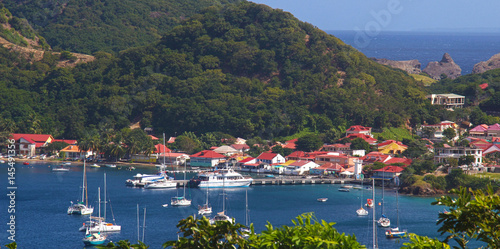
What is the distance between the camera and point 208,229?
554 inches

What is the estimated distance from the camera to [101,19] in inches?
5989

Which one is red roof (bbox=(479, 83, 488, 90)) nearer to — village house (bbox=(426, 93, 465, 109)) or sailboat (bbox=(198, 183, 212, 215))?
village house (bbox=(426, 93, 465, 109))

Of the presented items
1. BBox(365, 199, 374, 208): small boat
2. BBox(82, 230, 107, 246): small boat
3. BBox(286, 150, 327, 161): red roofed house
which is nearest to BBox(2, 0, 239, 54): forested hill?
BBox(286, 150, 327, 161): red roofed house

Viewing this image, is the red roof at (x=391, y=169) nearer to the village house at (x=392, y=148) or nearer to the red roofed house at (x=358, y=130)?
the village house at (x=392, y=148)

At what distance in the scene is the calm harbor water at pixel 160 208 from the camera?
40.8m

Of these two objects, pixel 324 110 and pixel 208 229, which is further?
pixel 324 110

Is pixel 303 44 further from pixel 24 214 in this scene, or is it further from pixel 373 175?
pixel 24 214

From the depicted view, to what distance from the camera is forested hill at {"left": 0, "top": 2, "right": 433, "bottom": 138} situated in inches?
3546

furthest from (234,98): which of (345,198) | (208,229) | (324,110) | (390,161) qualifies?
(208,229)

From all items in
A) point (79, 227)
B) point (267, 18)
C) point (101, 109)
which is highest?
point (267, 18)

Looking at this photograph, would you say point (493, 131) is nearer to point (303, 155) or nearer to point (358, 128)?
point (358, 128)

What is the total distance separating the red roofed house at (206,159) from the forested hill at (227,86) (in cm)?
947

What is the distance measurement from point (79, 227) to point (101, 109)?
54107 millimetres

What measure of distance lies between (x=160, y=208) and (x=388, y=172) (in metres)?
23.7
